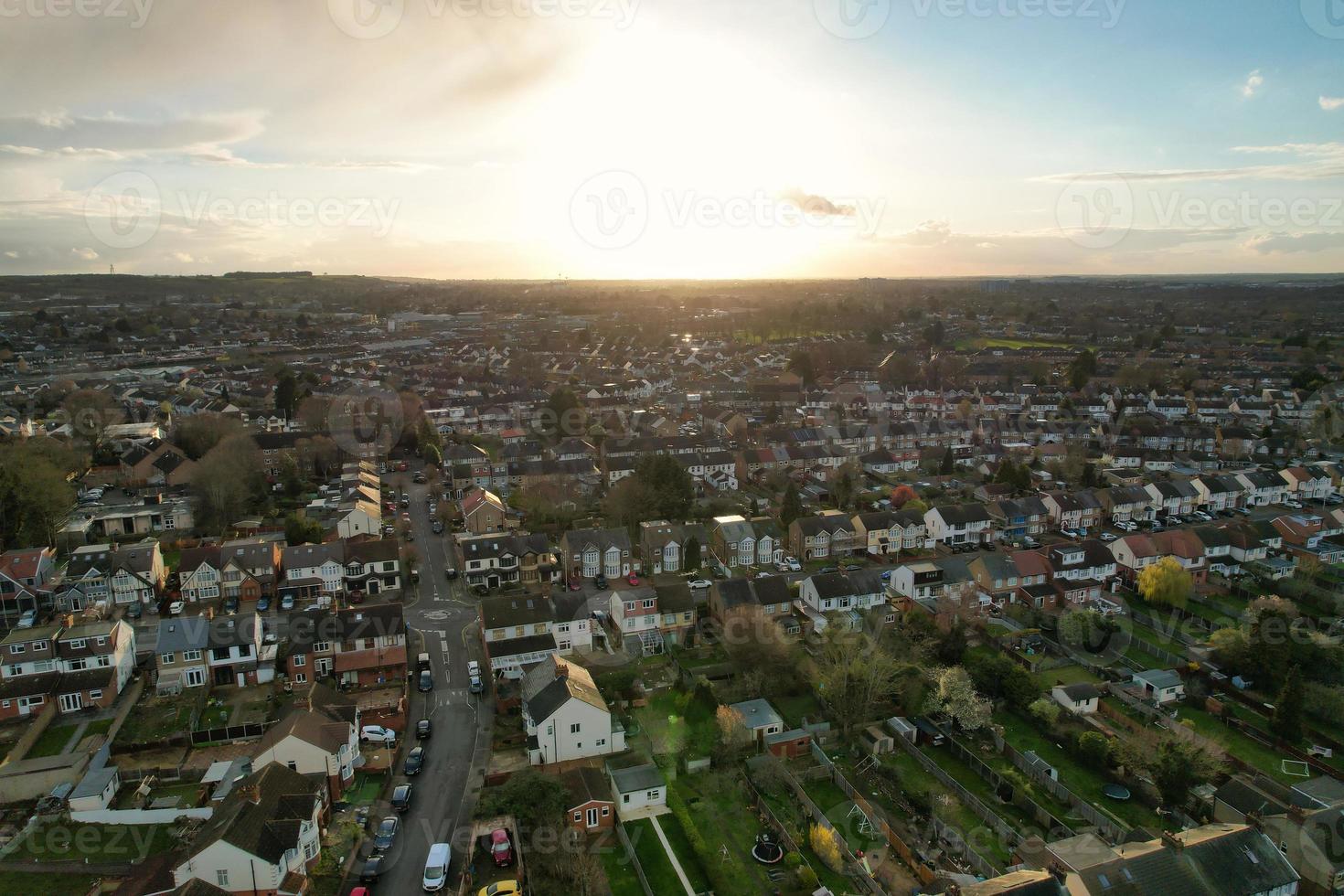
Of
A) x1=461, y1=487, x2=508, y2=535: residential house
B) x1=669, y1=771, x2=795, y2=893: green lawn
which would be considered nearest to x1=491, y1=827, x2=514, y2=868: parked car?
x1=669, y1=771, x2=795, y2=893: green lawn

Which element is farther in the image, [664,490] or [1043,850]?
[664,490]

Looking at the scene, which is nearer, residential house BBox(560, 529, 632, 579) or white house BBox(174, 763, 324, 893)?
white house BBox(174, 763, 324, 893)

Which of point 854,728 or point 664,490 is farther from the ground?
point 664,490

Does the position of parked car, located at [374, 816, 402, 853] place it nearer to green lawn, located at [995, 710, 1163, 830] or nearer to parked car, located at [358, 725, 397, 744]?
parked car, located at [358, 725, 397, 744]

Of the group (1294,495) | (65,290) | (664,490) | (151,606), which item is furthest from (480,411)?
(65,290)

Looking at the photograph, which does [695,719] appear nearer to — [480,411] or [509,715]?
[509,715]

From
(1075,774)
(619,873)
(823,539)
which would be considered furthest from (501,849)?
(823,539)

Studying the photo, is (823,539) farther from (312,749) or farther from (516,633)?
→ (312,749)
